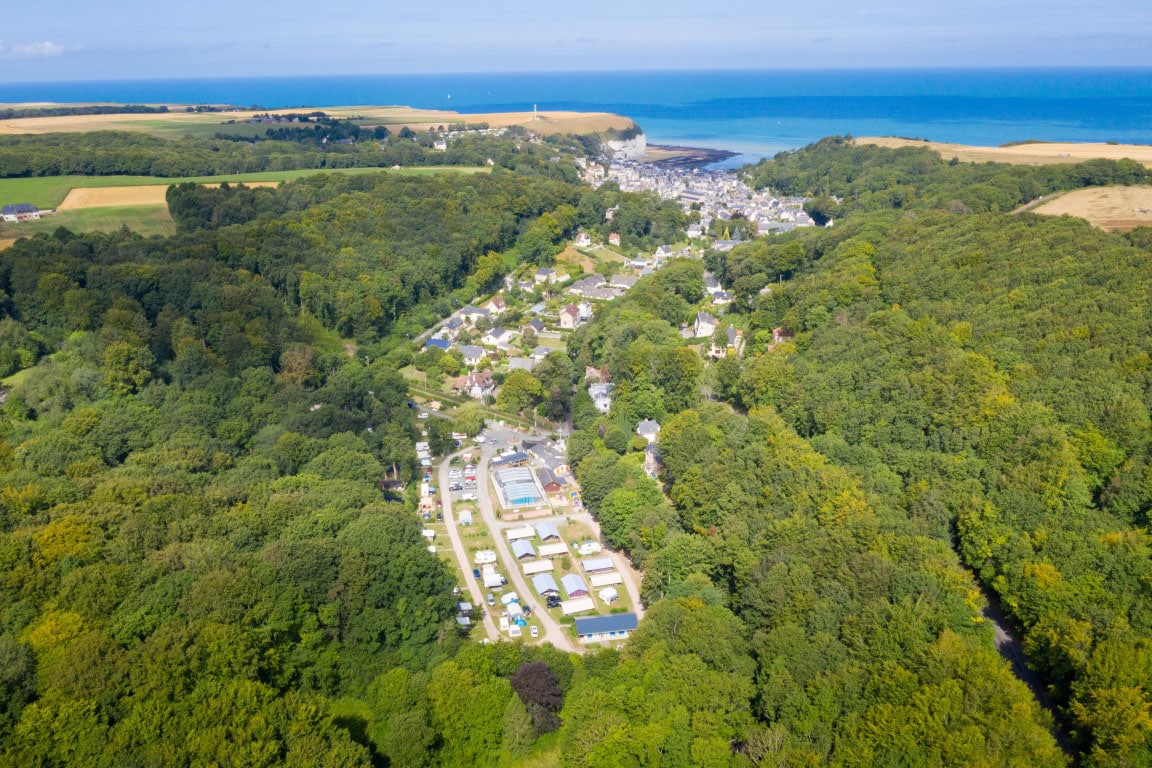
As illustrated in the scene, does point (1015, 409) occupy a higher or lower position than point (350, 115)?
lower

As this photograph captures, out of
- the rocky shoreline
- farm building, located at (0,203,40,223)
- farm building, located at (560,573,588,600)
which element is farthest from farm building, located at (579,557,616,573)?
the rocky shoreline

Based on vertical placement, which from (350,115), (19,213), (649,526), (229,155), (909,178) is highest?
(350,115)

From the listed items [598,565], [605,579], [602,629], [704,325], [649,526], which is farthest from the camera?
[704,325]

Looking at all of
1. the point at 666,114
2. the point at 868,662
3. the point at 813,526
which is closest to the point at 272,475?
the point at 813,526

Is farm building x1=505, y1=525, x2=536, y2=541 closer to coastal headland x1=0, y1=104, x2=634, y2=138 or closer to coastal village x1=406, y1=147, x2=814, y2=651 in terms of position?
coastal village x1=406, y1=147, x2=814, y2=651

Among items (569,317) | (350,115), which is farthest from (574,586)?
(350,115)

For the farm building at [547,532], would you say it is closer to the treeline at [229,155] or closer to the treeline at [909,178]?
the treeline at [909,178]

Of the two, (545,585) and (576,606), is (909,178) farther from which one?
(576,606)

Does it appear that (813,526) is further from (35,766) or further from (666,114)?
(666,114)

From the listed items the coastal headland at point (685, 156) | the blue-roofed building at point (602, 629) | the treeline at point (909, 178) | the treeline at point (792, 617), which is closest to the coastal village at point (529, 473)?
the blue-roofed building at point (602, 629)
